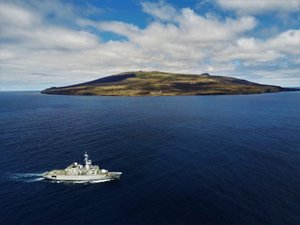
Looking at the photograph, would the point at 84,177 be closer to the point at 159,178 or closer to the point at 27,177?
the point at 27,177

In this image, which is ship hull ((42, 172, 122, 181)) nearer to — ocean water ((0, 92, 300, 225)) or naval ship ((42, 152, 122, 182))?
naval ship ((42, 152, 122, 182))

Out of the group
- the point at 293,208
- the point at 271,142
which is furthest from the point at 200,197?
the point at 271,142

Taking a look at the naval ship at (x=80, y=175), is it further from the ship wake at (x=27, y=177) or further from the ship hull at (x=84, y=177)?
the ship wake at (x=27, y=177)

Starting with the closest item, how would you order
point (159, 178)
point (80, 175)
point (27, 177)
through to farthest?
point (159, 178) < point (80, 175) < point (27, 177)

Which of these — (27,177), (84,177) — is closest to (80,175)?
(84,177)

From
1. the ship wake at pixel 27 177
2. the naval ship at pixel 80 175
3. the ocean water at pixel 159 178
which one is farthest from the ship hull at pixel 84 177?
the ship wake at pixel 27 177

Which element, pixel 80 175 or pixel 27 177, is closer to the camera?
pixel 80 175

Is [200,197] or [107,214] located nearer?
[107,214]

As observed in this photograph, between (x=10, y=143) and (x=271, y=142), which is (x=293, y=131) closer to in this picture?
(x=271, y=142)
